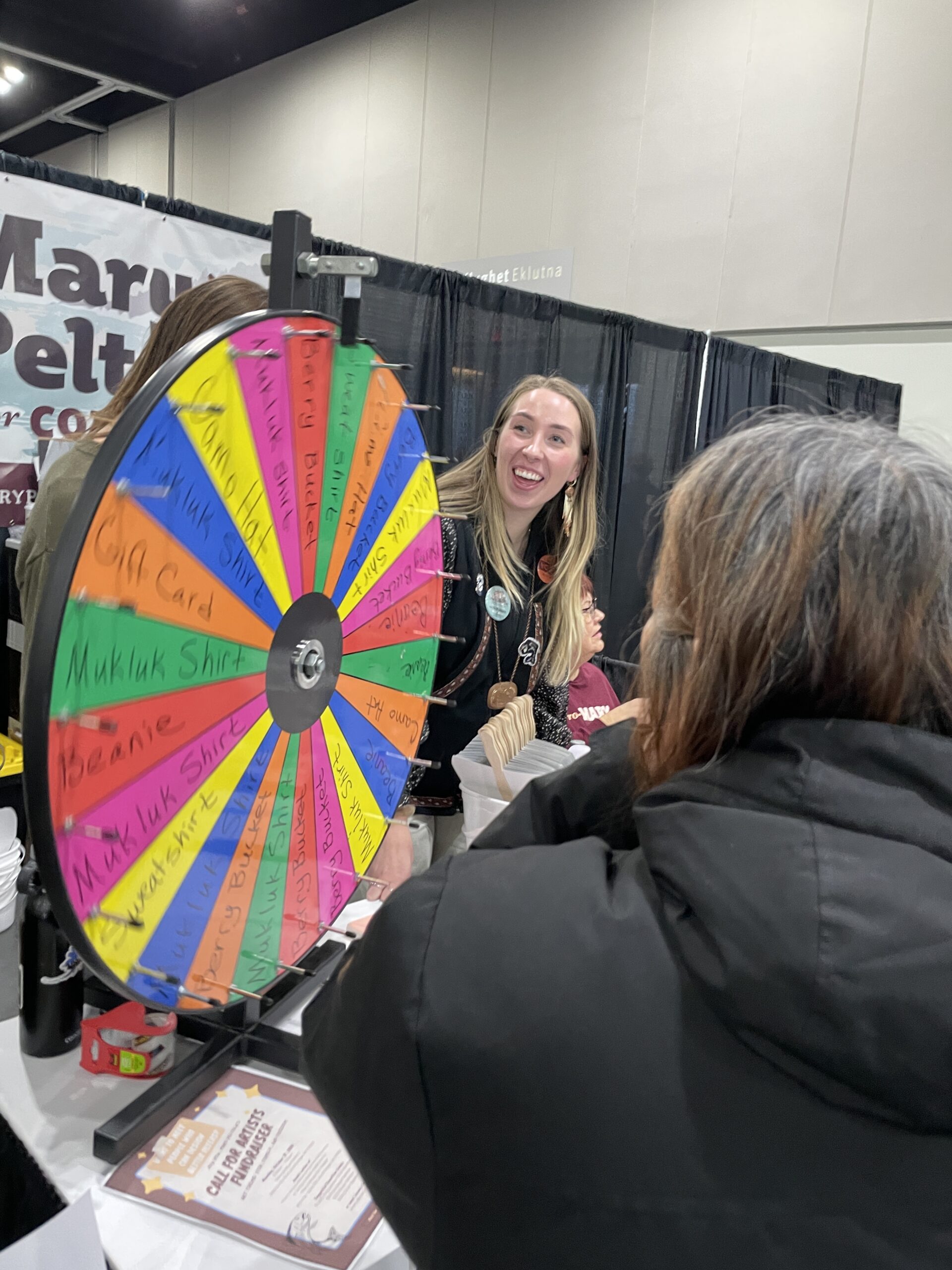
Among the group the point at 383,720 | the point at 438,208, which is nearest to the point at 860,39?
the point at 438,208

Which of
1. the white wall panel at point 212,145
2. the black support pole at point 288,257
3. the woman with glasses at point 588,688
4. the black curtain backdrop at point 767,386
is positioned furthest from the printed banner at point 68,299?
the white wall panel at point 212,145

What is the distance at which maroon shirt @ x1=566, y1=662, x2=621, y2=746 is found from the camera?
73.4 inches

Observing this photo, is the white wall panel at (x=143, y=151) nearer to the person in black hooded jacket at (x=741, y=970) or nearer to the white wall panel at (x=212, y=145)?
the white wall panel at (x=212, y=145)

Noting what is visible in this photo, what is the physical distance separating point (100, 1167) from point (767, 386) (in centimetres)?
349

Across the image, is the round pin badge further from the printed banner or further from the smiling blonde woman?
the printed banner

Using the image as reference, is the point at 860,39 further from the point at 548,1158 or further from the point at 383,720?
the point at 548,1158

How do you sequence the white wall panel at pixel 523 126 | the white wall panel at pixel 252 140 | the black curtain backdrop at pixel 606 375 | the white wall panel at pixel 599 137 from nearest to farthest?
1. the black curtain backdrop at pixel 606 375
2. the white wall panel at pixel 599 137
3. the white wall panel at pixel 523 126
4. the white wall panel at pixel 252 140

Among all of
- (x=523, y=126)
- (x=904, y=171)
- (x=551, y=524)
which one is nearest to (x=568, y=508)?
(x=551, y=524)

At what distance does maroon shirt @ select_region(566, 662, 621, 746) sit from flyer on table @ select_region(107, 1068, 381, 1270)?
1.09 meters

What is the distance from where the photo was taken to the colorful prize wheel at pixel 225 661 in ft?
1.59

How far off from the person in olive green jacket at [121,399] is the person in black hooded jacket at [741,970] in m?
0.69

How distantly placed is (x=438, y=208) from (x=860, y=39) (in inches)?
83.4

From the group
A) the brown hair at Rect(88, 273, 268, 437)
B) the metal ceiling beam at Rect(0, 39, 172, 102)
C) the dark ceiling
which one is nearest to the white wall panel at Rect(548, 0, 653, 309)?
the dark ceiling

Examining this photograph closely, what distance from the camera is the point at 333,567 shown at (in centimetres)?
76
